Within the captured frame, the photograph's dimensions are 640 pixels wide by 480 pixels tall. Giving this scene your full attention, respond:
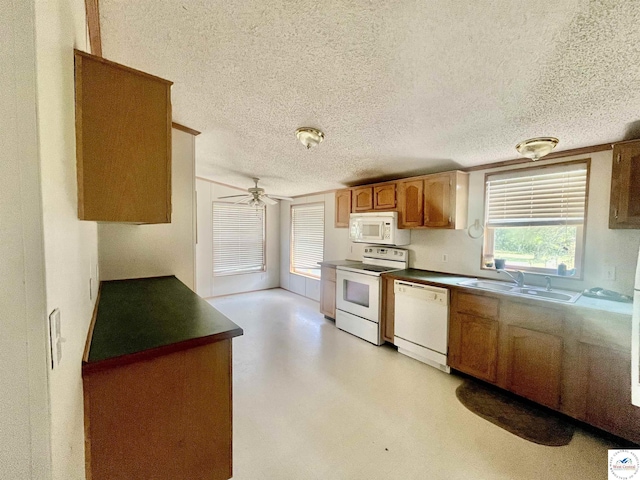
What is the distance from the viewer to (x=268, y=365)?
9.31 ft

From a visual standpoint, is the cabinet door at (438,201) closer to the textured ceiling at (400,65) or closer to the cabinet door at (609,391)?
the textured ceiling at (400,65)

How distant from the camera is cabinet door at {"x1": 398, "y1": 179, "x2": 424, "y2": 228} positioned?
10.7 ft

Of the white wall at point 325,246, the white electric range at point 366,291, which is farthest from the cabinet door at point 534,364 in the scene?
the white wall at point 325,246

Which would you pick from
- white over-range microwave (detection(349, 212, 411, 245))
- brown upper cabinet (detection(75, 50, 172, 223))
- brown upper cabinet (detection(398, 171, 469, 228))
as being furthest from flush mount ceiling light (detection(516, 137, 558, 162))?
brown upper cabinet (detection(75, 50, 172, 223))

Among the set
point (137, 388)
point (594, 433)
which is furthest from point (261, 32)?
point (594, 433)

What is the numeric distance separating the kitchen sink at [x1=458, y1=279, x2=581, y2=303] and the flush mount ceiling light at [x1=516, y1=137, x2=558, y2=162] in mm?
1184

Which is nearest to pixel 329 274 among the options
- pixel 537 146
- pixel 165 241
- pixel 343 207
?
pixel 343 207

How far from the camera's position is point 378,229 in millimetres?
3672

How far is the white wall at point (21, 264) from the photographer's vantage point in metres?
0.47

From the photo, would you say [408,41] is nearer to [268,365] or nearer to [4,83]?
[4,83]

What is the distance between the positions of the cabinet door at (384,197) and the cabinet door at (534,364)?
1.96 meters

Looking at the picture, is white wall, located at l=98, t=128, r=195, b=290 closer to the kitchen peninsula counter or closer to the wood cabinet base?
the kitchen peninsula counter

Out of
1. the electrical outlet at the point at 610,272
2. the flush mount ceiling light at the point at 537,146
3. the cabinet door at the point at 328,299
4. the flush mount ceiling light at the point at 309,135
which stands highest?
the flush mount ceiling light at the point at 309,135

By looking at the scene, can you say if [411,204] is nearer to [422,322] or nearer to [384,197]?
[384,197]
